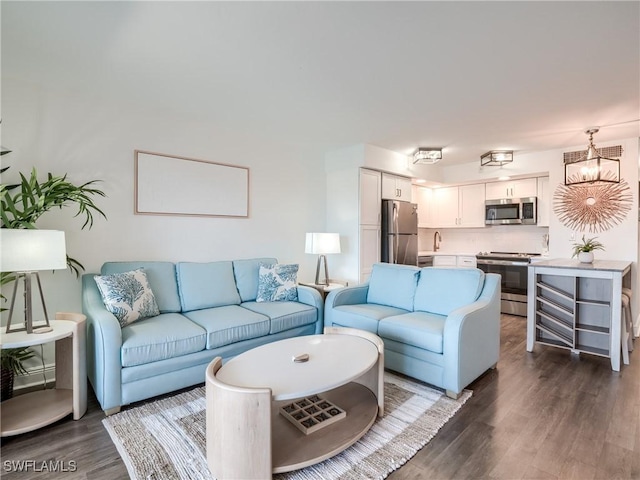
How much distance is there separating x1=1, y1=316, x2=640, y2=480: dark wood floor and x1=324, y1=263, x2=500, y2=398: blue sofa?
273mm

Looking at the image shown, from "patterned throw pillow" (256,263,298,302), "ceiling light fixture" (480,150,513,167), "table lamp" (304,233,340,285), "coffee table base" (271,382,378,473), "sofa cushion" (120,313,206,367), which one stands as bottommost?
"coffee table base" (271,382,378,473)

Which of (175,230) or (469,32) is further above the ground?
(469,32)

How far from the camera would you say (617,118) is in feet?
10.7

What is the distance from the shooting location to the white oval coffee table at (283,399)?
147 centimetres

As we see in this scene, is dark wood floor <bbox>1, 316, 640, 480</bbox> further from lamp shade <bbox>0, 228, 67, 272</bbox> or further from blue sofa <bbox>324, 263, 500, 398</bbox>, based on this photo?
lamp shade <bbox>0, 228, 67, 272</bbox>

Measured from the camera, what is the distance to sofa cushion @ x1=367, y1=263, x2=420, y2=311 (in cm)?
317

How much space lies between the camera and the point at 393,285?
3293mm

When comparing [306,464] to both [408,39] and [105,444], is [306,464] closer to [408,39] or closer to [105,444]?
[105,444]

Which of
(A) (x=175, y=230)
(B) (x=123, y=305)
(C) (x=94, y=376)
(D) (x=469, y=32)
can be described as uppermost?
(D) (x=469, y=32)

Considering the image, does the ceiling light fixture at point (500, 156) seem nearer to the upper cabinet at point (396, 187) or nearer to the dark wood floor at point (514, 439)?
the upper cabinet at point (396, 187)

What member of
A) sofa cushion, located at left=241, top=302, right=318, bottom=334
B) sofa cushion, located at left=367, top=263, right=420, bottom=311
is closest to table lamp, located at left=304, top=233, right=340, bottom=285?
sofa cushion, located at left=367, top=263, right=420, bottom=311

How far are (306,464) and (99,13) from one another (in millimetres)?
2579

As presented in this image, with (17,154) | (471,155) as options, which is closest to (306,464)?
(17,154)

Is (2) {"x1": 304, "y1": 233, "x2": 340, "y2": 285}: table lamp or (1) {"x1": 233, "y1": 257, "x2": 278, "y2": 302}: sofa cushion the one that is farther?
(2) {"x1": 304, "y1": 233, "x2": 340, "y2": 285}: table lamp
